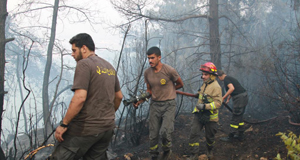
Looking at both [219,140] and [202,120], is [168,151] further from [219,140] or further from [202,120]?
[219,140]

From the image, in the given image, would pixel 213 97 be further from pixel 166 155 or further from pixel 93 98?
pixel 93 98

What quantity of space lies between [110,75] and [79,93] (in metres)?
0.48

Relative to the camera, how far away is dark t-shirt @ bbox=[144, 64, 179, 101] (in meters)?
3.85

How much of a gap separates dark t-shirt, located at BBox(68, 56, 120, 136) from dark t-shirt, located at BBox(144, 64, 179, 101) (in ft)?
4.83

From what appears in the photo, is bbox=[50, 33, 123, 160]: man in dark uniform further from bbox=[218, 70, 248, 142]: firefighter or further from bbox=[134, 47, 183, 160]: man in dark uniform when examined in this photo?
bbox=[218, 70, 248, 142]: firefighter

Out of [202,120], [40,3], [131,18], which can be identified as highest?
[40,3]

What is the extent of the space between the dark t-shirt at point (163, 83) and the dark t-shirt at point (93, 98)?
1.47m

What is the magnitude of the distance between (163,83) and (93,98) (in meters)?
1.71

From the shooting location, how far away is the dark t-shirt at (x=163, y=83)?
3850 millimetres

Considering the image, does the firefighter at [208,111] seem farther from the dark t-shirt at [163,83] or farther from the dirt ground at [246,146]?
the dark t-shirt at [163,83]

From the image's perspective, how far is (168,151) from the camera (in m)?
3.83

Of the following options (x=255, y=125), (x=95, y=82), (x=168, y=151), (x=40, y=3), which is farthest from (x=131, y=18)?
(x=95, y=82)

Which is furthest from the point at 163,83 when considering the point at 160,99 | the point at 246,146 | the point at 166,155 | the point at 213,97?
the point at 246,146

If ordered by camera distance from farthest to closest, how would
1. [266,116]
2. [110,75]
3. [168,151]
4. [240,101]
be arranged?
[266,116], [240,101], [168,151], [110,75]
